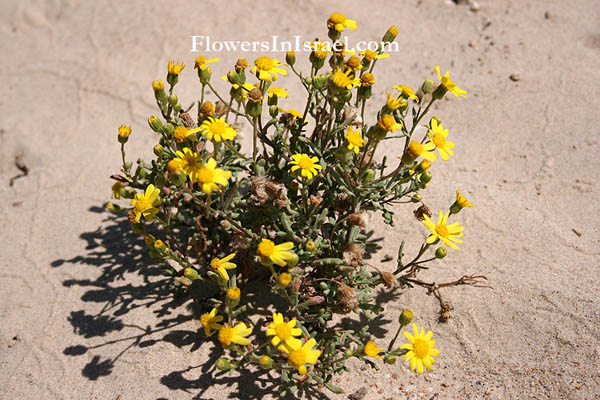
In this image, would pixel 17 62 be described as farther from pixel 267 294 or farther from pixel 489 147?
pixel 489 147

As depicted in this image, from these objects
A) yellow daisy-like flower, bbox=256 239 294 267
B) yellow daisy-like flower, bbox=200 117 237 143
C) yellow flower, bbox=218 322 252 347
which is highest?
yellow daisy-like flower, bbox=200 117 237 143

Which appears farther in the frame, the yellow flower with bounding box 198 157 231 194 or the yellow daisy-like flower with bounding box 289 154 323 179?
the yellow daisy-like flower with bounding box 289 154 323 179

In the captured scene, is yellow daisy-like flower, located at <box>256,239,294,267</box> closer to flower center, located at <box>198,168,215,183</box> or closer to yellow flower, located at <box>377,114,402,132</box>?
flower center, located at <box>198,168,215,183</box>

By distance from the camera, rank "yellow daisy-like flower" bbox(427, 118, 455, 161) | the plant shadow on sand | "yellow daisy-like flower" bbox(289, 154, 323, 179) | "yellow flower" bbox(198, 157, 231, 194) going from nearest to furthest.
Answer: "yellow flower" bbox(198, 157, 231, 194)
"yellow daisy-like flower" bbox(289, 154, 323, 179)
"yellow daisy-like flower" bbox(427, 118, 455, 161)
the plant shadow on sand

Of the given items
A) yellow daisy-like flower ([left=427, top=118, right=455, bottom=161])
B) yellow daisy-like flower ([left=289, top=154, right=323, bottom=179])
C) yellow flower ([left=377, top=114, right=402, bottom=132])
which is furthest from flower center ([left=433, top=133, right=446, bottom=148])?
yellow daisy-like flower ([left=289, top=154, right=323, bottom=179])

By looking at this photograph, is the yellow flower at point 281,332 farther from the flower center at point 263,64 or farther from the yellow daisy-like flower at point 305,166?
the flower center at point 263,64

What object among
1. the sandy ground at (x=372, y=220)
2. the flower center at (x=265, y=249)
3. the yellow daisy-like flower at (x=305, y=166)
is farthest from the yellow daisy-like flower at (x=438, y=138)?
the flower center at (x=265, y=249)

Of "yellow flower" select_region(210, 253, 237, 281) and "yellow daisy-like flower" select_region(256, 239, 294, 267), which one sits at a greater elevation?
"yellow daisy-like flower" select_region(256, 239, 294, 267)
